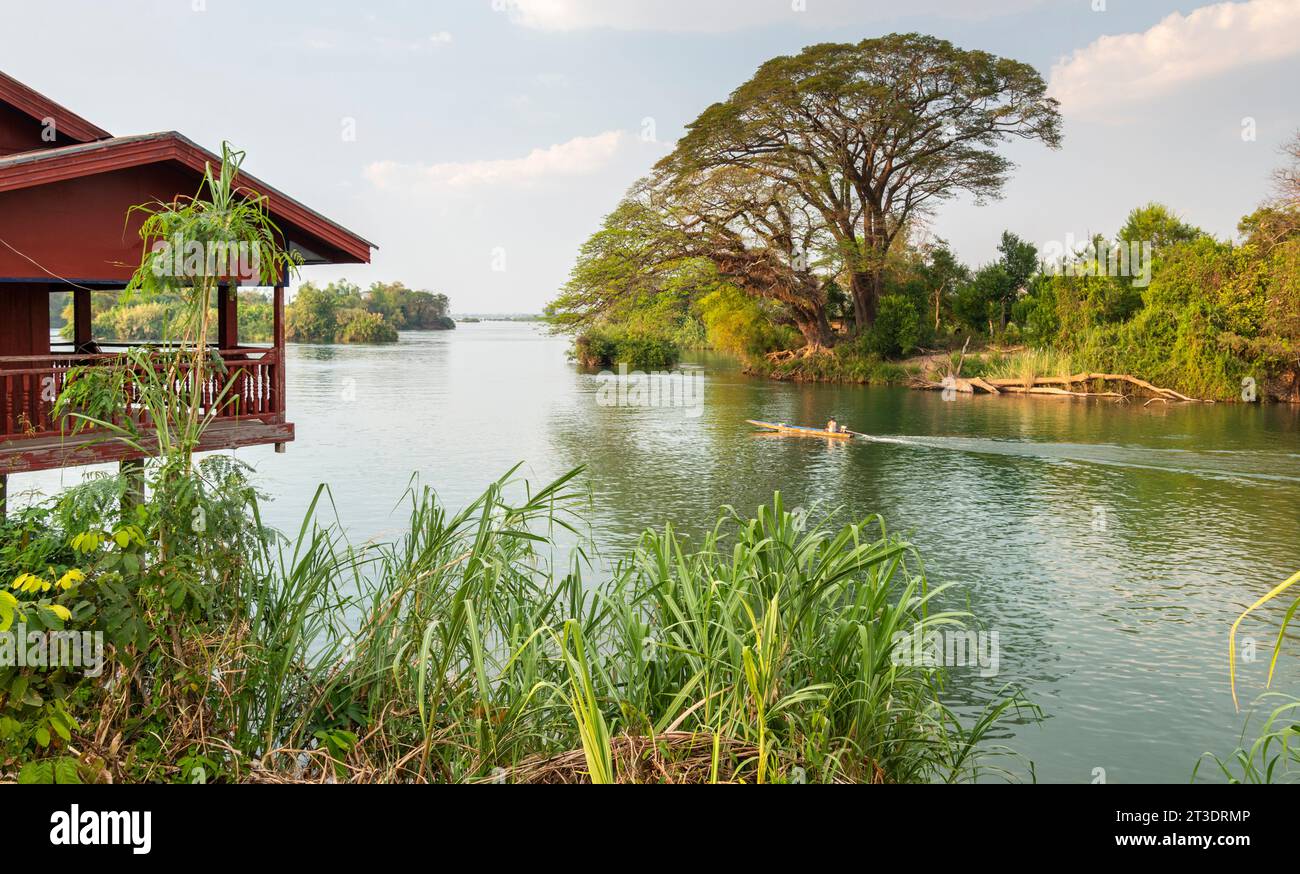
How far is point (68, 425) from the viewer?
905 cm

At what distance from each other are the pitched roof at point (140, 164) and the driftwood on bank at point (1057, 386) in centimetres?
2667

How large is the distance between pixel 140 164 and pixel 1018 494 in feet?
42.6

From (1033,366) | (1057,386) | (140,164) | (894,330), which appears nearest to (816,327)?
(894,330)

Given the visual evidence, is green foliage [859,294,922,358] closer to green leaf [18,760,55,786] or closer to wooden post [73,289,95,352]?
wooden post [73,289,95,352]

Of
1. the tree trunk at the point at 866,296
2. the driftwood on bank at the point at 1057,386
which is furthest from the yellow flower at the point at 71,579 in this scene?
the tree trunk at the point at 866,296

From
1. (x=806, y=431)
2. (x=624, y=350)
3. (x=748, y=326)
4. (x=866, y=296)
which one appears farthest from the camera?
(x=624, y=350)

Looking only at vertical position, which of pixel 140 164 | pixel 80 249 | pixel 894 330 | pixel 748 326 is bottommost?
pixel 80 249

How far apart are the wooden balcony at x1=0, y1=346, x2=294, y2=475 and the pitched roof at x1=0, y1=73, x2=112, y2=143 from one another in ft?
9.40

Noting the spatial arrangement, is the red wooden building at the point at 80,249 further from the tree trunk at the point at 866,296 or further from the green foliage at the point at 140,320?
the tree trunk at the point at 866,296

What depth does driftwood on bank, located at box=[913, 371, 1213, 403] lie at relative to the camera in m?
31.5

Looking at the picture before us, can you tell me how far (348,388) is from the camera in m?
36.2

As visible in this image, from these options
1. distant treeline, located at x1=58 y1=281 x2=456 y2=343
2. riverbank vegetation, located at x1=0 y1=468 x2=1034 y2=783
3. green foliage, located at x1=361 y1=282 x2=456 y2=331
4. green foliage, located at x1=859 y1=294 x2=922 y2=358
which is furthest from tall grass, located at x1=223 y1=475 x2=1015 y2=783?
green foliage, located at x1=361 y1=282 x2=456 y2=331

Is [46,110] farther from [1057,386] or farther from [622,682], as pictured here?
[1057,386]
